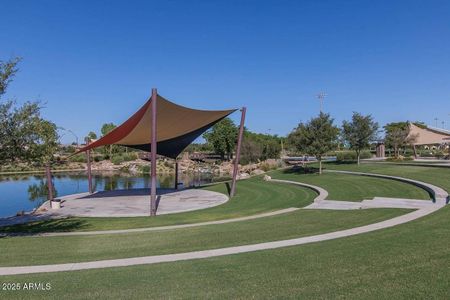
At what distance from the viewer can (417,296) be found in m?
5.05

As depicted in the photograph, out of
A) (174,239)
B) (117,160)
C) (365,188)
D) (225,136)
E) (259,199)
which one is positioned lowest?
(259,199)

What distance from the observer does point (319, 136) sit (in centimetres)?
2841

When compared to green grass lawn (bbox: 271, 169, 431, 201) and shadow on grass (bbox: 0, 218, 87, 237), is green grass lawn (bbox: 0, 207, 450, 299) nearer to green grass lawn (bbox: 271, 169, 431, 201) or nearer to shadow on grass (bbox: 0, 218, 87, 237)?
shadow on grass (bbox: 0, 218, 87, 237)

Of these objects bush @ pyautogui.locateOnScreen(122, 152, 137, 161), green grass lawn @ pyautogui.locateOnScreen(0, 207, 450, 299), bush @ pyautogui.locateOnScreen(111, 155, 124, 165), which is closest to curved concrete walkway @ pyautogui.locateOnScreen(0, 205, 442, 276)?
green grass lawn @ pyautogui.locateOnScreen(0, 207, 450, 299)

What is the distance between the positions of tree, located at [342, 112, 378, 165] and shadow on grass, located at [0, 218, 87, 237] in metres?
24.7

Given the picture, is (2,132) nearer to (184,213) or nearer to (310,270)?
(310,270)

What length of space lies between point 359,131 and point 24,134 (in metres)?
28.1

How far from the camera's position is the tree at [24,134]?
8898mm

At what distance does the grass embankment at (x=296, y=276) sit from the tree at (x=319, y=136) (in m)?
20.3

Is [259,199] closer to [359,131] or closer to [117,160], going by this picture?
[359,131]

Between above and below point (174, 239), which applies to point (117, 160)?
above

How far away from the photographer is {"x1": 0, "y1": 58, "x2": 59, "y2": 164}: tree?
29.2ft

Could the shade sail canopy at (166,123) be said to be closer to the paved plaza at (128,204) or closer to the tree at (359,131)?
the paved plaza at (128,204)

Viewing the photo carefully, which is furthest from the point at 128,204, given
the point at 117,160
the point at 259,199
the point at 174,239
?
the point at 117,160
